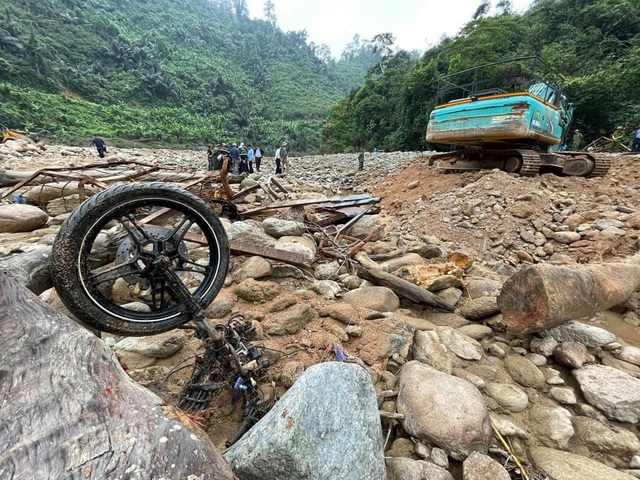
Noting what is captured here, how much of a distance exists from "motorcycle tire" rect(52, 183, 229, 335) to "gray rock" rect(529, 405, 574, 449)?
206cm

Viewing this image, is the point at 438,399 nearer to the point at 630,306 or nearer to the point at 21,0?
the point at 630,306

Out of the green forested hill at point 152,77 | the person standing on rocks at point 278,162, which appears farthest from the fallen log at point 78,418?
the green forested hill at point 152,77

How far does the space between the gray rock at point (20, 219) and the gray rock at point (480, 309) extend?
17.8 ft

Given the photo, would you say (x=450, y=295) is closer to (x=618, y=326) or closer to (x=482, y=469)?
(x=618, y=326)

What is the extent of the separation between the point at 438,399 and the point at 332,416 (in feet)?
2.29

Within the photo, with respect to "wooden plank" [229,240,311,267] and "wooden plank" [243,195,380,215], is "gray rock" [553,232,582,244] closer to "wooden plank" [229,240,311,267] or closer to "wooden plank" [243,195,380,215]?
"wooden plank" [243,195,380,215]

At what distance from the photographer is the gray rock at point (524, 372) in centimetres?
205

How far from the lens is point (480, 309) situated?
268cm

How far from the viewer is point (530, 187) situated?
18.9ft

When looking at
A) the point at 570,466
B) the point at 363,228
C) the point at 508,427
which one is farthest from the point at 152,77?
the point at 570,466

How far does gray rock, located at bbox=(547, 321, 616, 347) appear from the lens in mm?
2311

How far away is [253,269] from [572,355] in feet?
8.93

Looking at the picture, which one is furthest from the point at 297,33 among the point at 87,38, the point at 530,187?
the point at 530,187

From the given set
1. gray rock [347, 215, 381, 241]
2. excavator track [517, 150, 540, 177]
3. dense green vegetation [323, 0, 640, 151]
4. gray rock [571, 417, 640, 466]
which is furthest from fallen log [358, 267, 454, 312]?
dense green vegetation [323, 0, 640, 151]
